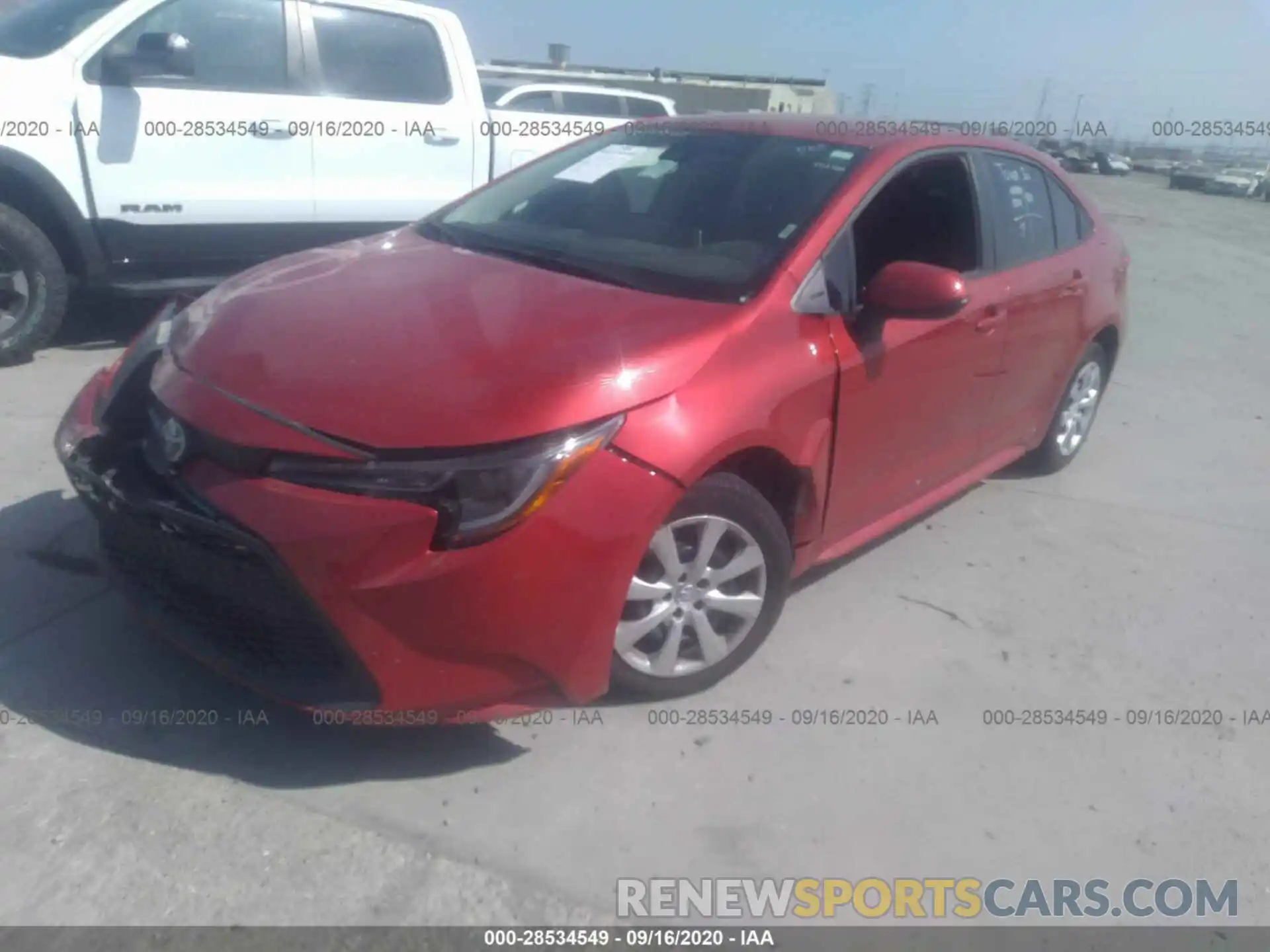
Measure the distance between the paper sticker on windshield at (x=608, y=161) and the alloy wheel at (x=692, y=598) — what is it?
1.58 m

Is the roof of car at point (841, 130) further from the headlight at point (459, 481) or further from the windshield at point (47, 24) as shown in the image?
the windshield at point (47, 24)

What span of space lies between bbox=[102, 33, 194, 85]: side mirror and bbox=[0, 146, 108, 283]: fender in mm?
552

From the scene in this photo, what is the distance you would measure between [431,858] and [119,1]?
4751 millimetres

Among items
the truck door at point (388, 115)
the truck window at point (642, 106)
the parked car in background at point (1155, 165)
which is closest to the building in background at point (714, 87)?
the truck window at point (642, 106)

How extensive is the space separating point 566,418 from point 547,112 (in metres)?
5.56

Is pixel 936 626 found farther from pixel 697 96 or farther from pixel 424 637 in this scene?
pixel 697 96

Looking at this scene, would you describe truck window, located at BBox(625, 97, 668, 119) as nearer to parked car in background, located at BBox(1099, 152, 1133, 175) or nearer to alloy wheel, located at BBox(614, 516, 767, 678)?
alloy wheel, located at BBox(614, 516, 767, 678)

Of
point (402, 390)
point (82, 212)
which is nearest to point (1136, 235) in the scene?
point (82, 212)

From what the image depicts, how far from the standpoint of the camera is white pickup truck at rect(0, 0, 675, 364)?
17.4ft

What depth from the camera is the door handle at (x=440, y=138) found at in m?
6.58

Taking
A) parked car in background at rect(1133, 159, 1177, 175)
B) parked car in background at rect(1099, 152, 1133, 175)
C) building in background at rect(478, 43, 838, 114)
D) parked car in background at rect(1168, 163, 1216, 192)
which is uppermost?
building in background at rect(478, 43, 838, 114)

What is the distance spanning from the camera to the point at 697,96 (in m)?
27.9

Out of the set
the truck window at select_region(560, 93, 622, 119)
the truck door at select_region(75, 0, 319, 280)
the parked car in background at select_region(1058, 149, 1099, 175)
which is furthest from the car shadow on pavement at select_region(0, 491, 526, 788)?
the parked car in background at select_region(1058, 149, 1099, 175)

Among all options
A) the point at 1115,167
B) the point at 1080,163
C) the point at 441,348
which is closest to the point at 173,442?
the point at 441,348
